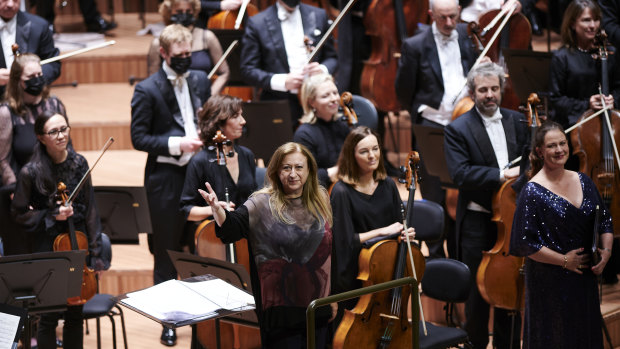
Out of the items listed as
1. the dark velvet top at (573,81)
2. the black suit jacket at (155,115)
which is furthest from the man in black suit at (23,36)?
the dark velvet top at (573,81)

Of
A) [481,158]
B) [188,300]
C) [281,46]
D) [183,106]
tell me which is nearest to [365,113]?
[281,46]

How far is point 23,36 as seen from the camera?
5117 mm

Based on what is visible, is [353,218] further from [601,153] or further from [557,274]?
[601,153]

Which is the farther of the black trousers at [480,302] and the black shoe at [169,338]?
the black shoe at [169,338]

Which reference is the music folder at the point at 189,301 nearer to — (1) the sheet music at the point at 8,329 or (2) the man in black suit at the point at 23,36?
(1) the sheet music at the point at 8,329

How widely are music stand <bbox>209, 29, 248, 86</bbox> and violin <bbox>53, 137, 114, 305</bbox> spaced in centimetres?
154

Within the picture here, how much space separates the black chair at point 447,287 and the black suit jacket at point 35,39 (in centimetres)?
225

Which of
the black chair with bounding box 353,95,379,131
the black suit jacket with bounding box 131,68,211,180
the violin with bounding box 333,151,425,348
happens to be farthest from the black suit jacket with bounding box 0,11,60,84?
the violin with bounding box 333,151,425,348

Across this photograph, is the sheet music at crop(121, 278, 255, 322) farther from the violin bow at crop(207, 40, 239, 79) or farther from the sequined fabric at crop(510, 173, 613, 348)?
the violin bow at crop(207, 40, 239, 79)

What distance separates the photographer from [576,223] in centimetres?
368

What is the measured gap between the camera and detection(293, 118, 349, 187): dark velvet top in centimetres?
442

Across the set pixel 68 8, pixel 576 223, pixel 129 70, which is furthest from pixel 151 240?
pixel 68 8

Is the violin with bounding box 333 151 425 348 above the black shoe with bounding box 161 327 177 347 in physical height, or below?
above

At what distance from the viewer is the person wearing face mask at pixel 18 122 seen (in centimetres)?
440
